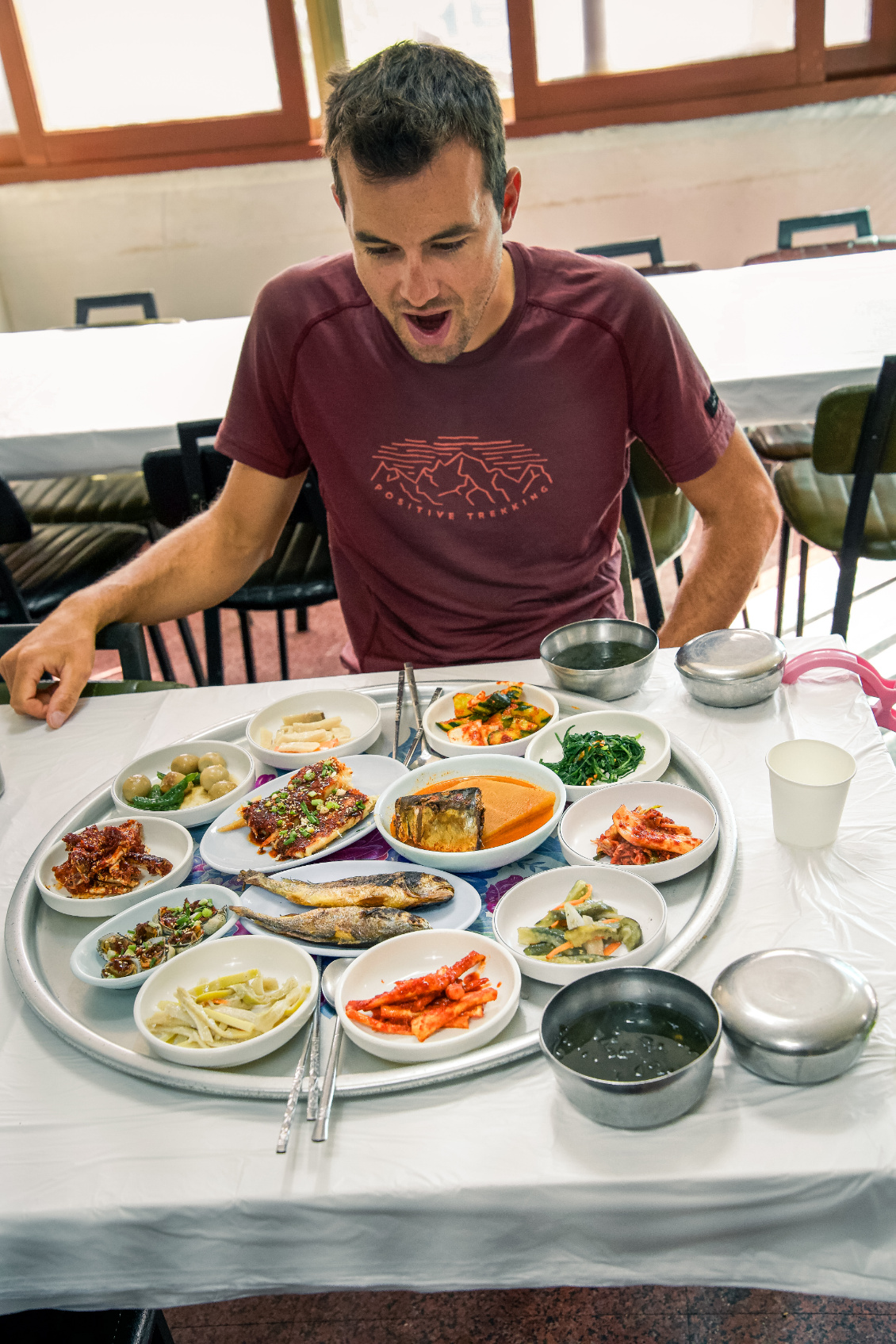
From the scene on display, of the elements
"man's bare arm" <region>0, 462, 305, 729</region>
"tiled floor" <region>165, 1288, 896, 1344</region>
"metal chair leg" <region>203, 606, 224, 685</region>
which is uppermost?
"man's bare arm" <region>0, 462, 305, 729</region>

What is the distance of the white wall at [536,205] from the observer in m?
5.64

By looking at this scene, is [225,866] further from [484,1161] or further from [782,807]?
[782,807]

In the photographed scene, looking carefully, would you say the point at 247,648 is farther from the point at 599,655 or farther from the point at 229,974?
the point at 229,974

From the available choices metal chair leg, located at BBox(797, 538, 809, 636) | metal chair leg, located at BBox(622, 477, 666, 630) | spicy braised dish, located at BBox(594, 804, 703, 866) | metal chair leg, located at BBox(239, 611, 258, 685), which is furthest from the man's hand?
metal chair leg, located at BBox(797, 538, 809, 636)

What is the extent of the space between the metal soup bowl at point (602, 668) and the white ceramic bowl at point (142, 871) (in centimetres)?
58

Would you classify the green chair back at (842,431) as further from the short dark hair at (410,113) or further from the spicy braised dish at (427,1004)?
the spicy braised dish at (427,1004)

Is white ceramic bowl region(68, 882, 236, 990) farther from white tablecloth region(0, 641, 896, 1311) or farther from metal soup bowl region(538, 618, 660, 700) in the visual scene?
metal soup bowl region(538, 618, 660, 700)

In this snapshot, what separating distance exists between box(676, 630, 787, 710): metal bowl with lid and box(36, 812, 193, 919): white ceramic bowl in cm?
72

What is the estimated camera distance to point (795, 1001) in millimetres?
864

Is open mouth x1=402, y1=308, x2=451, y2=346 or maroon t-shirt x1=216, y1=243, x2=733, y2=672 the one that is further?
maroon t-shirt x1=216, y1=243, x2=733, y2=672

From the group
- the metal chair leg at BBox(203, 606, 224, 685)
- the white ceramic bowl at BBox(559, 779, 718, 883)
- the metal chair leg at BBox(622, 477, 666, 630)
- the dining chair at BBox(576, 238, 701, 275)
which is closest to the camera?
the white ceramic bowl at BBox(559, 779, 718, 883)

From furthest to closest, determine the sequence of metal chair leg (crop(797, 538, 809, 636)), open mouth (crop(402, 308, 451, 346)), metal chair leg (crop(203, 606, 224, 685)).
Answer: metal chair leg (crop(797, 538, 809, 636)), metal chair leg (crop(203, 606, 224, 685)), open mouth (crop(402, 308, 451, 346))

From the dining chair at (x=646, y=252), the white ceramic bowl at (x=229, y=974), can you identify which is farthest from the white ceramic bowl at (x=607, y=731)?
the dining chair at (x=646, y=252)

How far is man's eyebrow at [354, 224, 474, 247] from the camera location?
1.44 metres
